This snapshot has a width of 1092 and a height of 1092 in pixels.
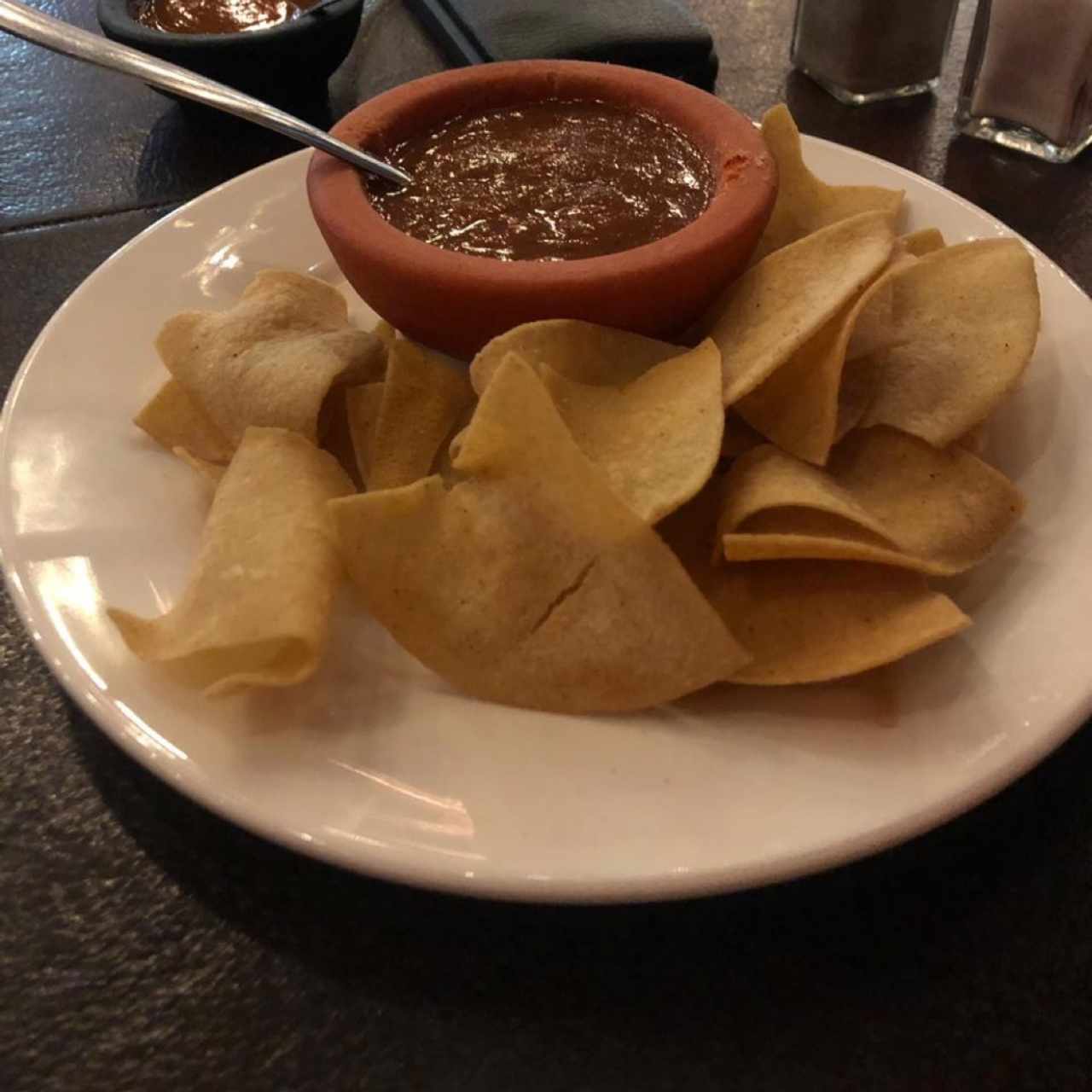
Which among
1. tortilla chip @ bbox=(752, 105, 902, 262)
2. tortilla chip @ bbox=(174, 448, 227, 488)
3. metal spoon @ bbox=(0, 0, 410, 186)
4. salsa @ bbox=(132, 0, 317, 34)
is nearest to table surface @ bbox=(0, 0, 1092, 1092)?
tortilla chip @ bbox=(174, 448, 227, 488)

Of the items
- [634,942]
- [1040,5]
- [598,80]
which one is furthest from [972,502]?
[1040,5]

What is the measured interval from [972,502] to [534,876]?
508 millimetres

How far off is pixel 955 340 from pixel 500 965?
0.71 metres

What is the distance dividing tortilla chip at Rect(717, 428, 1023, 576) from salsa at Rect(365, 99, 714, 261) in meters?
0.31

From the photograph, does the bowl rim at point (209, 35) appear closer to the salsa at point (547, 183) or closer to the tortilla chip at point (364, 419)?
the salsa at point (547, 183)

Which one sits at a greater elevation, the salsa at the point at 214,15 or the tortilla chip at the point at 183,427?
the salsa at the point at 214,15

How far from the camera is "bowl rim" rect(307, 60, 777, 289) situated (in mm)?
1075

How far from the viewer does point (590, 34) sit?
1.81 metres

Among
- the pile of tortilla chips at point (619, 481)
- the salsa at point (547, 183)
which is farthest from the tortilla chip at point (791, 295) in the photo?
the salsa at point (547, 183)

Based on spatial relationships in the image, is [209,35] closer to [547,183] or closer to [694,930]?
[547,183]

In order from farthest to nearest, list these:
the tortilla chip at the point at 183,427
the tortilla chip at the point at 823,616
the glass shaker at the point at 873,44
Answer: the glass shaker at the point at 873,44 → the tortilla chip at the point at 183,427 → the tortilla chip at the point at 823,616

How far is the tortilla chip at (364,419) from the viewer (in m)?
1.08

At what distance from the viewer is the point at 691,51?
1875 millimetres

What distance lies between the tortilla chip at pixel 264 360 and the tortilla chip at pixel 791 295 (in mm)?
361
